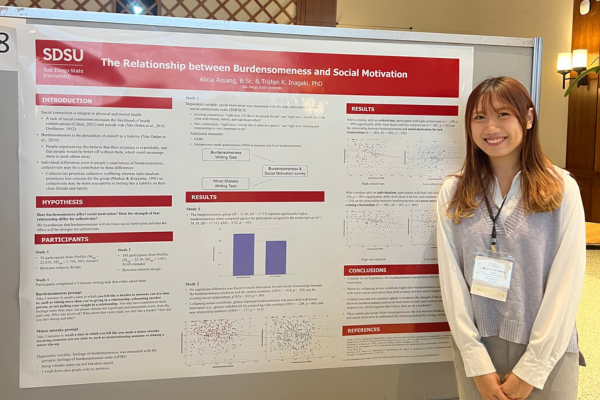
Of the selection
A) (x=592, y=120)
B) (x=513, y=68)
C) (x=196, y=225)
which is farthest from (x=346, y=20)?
(x=196, y=225)

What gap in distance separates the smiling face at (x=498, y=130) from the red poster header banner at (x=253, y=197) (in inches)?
21.0

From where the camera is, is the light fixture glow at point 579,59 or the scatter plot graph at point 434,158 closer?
the scatter plot graph at point 434,158

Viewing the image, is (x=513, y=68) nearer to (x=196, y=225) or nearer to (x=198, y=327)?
(x=196, y=225)

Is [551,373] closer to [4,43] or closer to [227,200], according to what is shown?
[227,200]

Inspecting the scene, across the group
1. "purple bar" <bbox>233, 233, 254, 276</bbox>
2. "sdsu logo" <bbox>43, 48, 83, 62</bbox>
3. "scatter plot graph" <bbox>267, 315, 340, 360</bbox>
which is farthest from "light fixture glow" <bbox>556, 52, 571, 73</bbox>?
"sdsu logo" <bbox>43, 48, 83, 62</bbox>

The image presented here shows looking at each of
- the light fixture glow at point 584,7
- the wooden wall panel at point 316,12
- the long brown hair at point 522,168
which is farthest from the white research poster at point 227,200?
the light fixture glow at point 584,7

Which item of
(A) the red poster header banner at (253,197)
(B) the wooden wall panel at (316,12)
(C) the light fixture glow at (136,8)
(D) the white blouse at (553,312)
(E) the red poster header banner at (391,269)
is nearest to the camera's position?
(D) the white blouse at (553,312)

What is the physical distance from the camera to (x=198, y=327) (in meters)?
1.48

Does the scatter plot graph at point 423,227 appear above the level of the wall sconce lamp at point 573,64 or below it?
below

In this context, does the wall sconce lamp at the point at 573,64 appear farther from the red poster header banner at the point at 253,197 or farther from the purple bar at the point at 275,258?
the purple bar at the point at 275,258

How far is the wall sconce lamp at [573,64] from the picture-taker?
5203 mm

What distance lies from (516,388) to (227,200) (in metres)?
1.01

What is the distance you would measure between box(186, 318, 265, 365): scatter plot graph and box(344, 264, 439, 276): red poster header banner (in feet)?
1.17

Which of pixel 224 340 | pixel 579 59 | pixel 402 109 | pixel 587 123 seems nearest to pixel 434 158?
pixel 402 109
